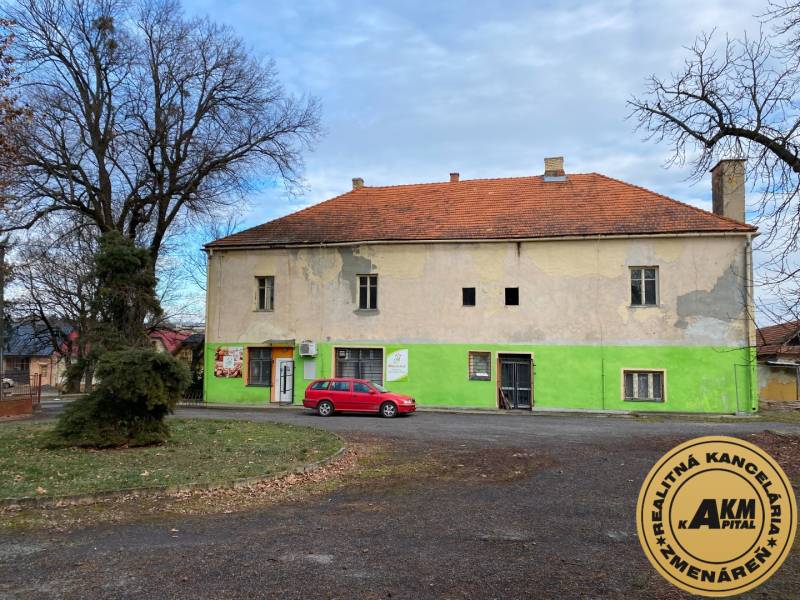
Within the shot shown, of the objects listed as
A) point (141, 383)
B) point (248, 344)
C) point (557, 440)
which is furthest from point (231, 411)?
point (557, 440)

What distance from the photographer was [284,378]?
1117 inches

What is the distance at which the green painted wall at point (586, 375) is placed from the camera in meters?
23.9

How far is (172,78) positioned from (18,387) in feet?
Answer: 49.4

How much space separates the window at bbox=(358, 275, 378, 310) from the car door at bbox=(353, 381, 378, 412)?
18.5 ft

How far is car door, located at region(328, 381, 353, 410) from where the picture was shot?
23062mm

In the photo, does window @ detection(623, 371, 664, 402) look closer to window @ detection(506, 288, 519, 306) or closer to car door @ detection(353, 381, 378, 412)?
window @ detection(506, 288, 519, 306)

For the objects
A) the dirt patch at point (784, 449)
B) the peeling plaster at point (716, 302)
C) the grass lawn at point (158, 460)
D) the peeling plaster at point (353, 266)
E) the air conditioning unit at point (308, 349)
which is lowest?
the grass lawn at point (158, 460)

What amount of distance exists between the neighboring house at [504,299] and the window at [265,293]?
95 mm

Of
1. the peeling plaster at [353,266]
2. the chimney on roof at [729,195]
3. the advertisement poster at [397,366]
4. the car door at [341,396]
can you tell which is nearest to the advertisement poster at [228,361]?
the peeling plaster at [353,266]

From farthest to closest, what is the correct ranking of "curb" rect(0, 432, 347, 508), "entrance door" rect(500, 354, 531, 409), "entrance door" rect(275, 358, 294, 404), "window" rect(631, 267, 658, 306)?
"entrance door" rect(275, 358, 294, 404), "entrance door" rect(500, 354, 531, 409), "window" rect(631, 267, 658, 306), "curb" rect(0, 432, 347, 508)

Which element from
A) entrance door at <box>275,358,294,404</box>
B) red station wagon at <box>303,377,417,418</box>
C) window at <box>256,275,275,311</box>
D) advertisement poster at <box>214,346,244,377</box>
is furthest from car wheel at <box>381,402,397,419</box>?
advertisement poster at <box>214,346,244,377</box>

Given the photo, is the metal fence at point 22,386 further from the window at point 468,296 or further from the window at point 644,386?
the window at point 644,386

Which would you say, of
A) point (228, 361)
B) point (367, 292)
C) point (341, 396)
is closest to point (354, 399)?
point (341, 396)

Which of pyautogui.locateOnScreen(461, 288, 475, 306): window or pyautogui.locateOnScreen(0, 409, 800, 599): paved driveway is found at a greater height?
pyautogui.locateOnScreen(461, 288, 475, 306): window
